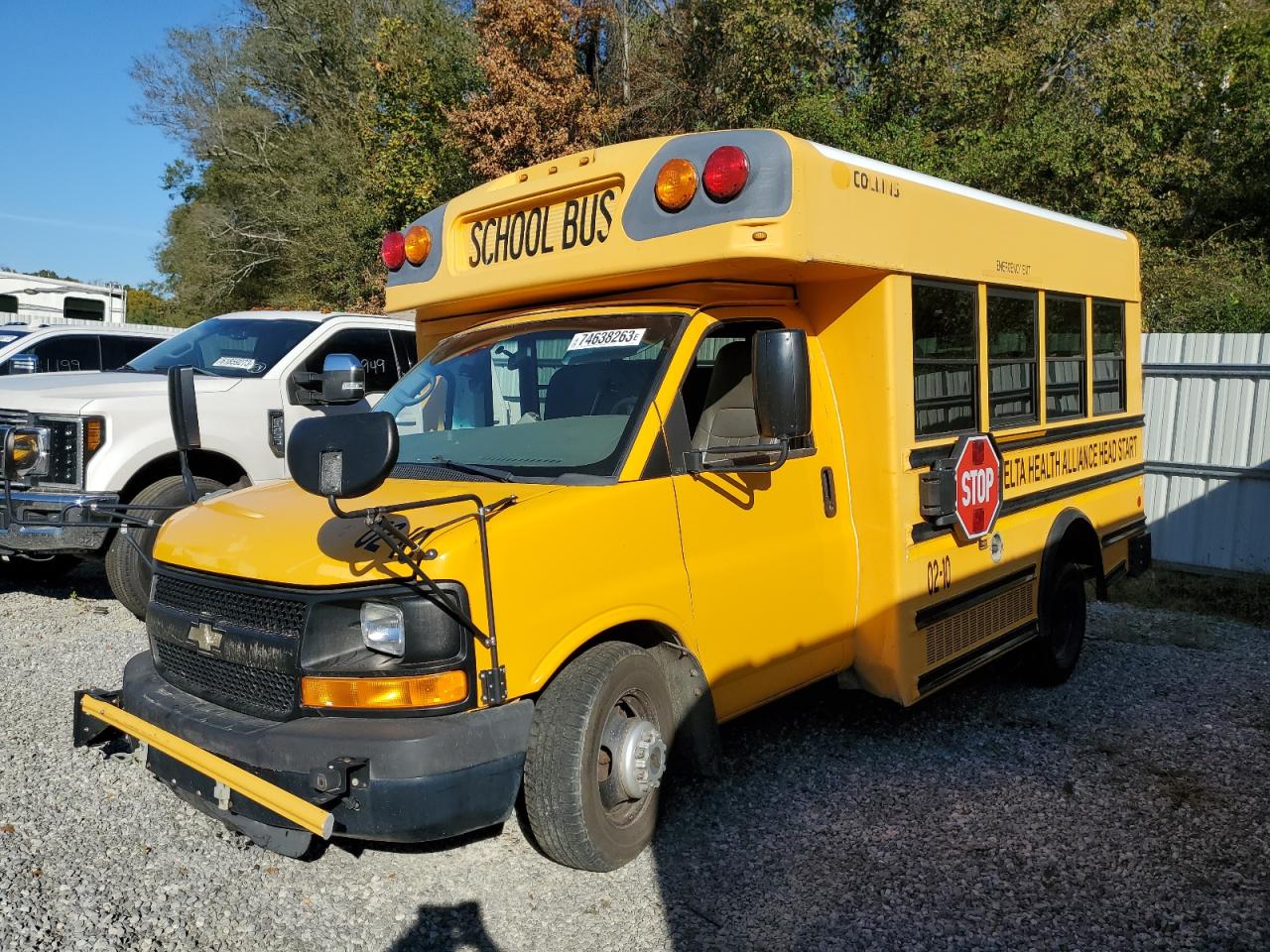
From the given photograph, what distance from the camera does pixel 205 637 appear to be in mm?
3490

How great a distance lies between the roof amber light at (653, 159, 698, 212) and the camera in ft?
13.0

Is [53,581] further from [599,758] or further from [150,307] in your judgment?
[150,307]

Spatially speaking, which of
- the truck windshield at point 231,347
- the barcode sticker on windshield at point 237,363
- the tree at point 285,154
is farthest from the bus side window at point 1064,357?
the tree at point 285,154

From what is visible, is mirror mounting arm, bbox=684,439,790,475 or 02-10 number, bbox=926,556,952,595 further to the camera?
02-10 number, bbox=926,556,952,595

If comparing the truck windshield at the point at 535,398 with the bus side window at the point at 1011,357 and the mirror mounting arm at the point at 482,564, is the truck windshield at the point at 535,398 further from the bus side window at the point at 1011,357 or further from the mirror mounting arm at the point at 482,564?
the bus side window at the point at 1011,357

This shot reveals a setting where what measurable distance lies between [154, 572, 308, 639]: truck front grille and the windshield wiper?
2.70 ft

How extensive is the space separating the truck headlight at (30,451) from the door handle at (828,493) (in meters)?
4.88

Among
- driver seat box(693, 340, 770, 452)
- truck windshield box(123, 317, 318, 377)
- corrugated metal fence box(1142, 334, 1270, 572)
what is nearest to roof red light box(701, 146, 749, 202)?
driver seat box(693, 340, 770, 452)

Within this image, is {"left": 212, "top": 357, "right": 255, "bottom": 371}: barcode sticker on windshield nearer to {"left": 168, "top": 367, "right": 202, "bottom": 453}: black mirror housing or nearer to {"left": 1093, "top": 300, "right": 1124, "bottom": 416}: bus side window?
{"left": 168, "top": 367, "right": 202, "bottom": 453}: black mirror housing

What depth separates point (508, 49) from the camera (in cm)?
1852

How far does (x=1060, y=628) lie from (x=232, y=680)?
460cm

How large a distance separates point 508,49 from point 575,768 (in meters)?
17.6

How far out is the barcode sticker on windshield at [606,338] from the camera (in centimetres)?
401

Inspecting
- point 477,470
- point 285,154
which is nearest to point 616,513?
point 477,470
